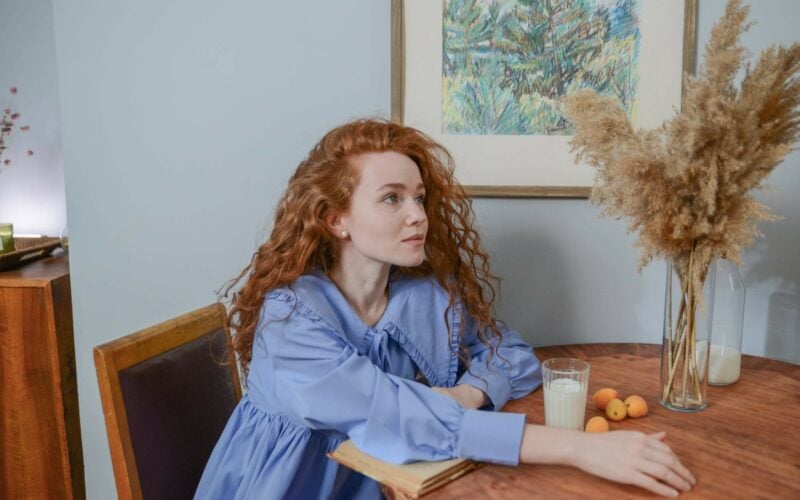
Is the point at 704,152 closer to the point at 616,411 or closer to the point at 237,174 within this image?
the point at 616,411

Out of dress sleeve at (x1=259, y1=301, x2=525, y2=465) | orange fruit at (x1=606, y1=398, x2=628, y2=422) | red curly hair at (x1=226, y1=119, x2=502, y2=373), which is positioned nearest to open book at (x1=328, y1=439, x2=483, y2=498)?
dress sleeve at (x1=259, y1=301, x2=525, y2=465)

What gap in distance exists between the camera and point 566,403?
110cm

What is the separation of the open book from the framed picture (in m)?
0.86

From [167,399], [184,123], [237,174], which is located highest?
[184,123]

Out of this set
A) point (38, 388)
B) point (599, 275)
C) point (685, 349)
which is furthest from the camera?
point (38, 388)

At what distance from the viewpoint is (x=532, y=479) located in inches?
37.9

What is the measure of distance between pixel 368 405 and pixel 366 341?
252 mm

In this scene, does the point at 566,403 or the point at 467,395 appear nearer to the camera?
the point at 566,403

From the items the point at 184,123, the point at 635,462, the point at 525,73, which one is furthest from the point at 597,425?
the point at 184,123

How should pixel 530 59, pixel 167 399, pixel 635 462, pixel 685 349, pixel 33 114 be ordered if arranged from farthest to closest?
1. pixel 33 114
2. pixel 530 59
3. pixel 167 399
4. pixel 685 349
5. pixel 635 462

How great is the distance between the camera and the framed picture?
1624 mm

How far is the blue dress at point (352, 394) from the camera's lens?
1.02m

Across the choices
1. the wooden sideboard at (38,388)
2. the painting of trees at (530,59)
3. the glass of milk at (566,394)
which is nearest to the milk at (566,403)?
the glass of milk at (566,394)

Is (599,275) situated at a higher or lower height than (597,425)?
higher
